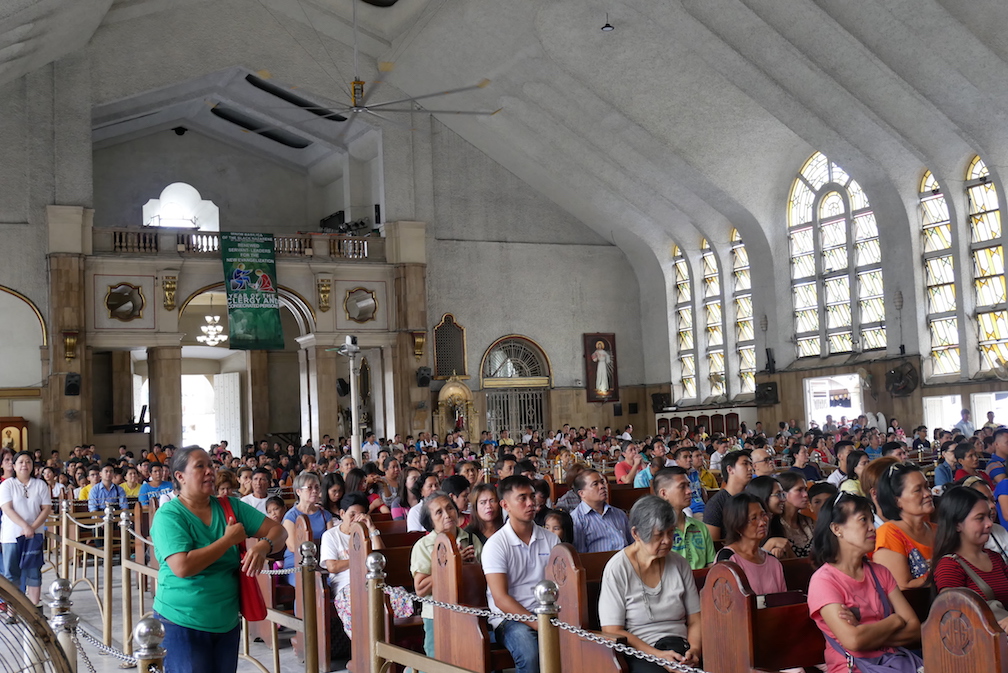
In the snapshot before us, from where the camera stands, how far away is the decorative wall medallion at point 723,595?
3.93 meters

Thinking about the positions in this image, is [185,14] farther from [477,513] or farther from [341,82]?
[477,513]

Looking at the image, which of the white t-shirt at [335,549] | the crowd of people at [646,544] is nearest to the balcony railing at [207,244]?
the crowd of people at [646,544]

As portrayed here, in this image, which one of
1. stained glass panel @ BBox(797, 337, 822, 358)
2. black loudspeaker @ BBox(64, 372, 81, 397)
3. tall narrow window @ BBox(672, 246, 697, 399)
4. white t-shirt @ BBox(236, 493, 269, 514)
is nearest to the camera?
white t-shirt @ BBox(236, 493, 269, 514)

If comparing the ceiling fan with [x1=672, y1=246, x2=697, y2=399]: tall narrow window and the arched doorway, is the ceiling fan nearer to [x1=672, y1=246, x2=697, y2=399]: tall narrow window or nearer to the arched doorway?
the arched doorway

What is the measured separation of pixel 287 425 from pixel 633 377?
34.2 feet

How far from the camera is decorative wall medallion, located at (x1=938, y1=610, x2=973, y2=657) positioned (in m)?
2.88

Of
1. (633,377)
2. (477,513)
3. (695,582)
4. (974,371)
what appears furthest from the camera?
(633,377)

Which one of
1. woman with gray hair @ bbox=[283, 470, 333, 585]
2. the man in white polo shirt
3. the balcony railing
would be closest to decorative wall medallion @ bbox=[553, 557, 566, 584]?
the man in white polo shirt

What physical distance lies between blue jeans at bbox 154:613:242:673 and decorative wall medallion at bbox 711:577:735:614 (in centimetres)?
208

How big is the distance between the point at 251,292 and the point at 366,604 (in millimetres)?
19144

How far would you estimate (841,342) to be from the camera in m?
24.0

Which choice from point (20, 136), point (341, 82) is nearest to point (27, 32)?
point (20, 136)

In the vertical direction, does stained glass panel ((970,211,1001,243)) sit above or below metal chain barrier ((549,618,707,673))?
above

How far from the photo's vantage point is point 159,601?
4422mm
